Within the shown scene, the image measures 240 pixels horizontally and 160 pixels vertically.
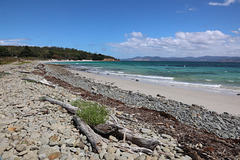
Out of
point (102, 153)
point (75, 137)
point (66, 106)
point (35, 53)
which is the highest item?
point (35, 53)

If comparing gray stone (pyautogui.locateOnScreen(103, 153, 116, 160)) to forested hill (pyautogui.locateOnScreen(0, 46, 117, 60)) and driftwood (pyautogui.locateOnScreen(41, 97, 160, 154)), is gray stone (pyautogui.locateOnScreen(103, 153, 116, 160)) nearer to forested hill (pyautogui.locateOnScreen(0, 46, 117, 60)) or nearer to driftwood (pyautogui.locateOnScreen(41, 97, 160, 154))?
driftwood (pyautogui.locateOnScreen(41, 97, 160, 154))

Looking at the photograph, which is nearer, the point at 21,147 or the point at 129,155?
the point at 21,147

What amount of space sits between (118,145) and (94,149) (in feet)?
2.00

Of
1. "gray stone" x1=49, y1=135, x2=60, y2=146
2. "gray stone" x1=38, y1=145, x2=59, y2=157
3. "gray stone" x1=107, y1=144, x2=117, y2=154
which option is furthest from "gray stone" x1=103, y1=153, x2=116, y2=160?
"gray stone" x1=49, y1=135, x2=60, y2=146

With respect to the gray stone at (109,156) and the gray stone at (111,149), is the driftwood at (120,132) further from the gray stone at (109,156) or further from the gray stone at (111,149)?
the gray stone at (109,156)

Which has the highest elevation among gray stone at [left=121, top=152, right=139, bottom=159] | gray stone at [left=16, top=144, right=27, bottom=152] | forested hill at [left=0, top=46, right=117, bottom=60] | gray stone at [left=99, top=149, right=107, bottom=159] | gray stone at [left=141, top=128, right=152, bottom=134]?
forested hill at [left=0, top=46, right=117, bottom=60]

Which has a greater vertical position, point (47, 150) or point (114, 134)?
point (47, 150)

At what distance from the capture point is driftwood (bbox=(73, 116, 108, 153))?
3.48 meters

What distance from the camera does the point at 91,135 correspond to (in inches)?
146

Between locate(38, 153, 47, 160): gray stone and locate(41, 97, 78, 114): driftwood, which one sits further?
locate(41, 97, 78, 114): driftwood

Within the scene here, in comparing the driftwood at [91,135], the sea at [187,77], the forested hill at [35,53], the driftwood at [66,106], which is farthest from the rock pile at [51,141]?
the forested hill at [35,53]

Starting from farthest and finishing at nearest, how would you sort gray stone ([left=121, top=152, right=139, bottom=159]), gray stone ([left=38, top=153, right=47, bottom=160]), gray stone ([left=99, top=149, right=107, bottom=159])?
gray stone ([left=121, top=152, right=139, bottom=159]) < gray stone ([left=99, top=149, right=107, bottom=159]) < gray stone ([left=38, top=153, right=47, bottom=160])

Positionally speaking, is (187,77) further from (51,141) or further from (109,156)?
(51,141)

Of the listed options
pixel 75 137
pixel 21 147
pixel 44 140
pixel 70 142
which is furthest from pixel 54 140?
pixel 21 147
